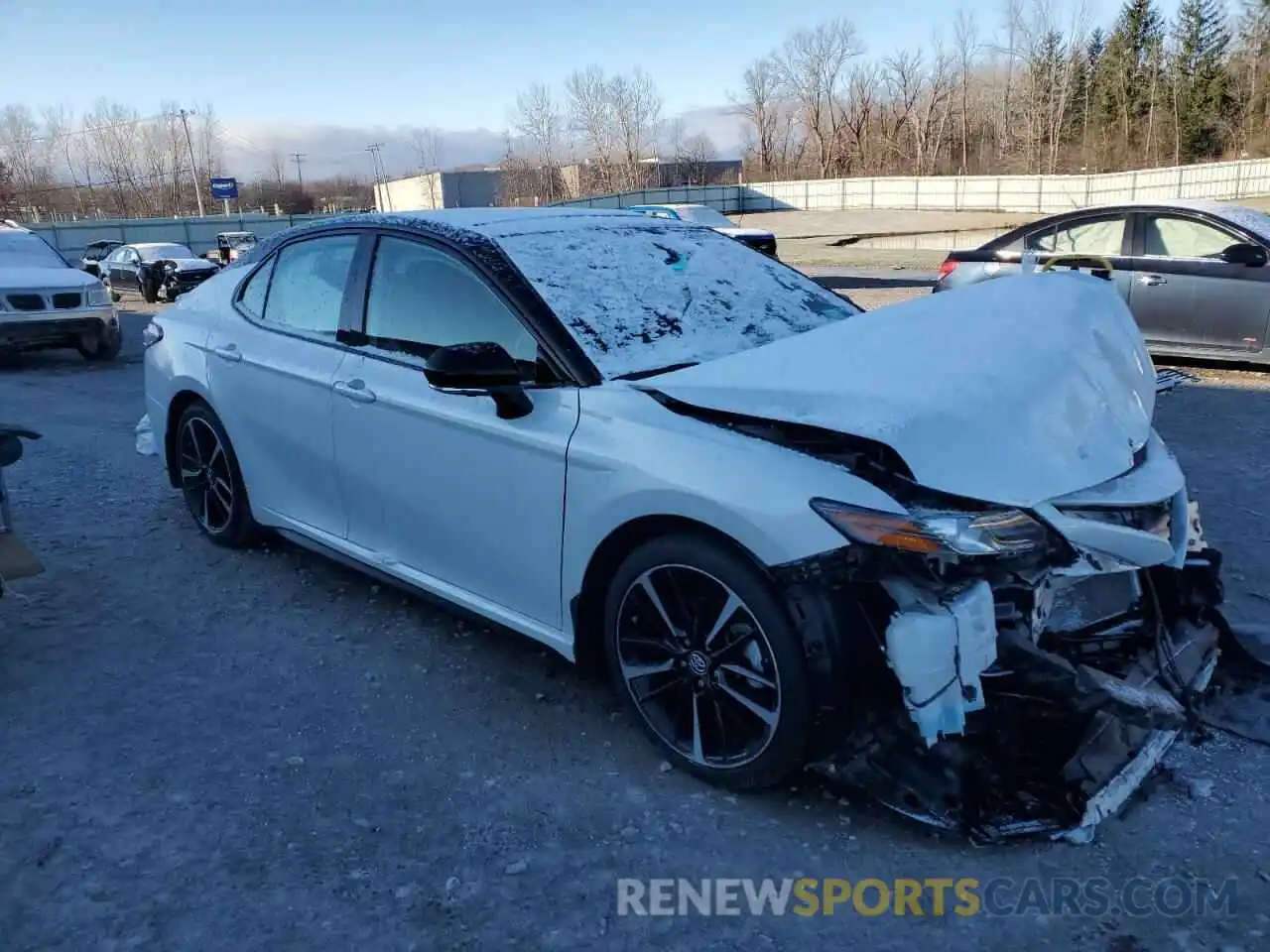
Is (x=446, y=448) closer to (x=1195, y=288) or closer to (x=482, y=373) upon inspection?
(x=482, y=373)

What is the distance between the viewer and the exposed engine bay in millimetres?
2492

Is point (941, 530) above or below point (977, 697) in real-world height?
above

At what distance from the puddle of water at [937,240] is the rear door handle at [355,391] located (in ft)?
97.5

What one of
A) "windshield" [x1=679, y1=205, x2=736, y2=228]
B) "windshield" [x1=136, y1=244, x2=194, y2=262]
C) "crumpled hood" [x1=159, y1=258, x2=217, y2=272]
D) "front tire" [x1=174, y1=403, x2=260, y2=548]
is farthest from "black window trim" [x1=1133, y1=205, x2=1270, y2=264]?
"windshield" [x1=136, y1=244, x2=194, y2=262]

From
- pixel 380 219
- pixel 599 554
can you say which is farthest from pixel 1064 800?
pixel 380 219

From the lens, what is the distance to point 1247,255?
326 inches

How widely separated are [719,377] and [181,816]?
2.04 metres

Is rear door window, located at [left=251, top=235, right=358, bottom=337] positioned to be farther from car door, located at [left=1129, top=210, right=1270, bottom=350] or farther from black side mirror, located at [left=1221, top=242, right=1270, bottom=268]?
black side mirror, located at [left=1221, top=242, right=1270, bottom=268]

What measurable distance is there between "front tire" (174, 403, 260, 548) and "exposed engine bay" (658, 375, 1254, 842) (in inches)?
110

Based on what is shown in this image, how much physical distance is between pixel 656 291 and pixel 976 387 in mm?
1299

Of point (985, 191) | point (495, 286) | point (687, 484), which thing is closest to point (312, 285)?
point (495, 286)

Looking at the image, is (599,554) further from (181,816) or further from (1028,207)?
(1028,207)

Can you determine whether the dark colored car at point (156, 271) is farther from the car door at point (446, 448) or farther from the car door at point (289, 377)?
the car door at point (446, 448)

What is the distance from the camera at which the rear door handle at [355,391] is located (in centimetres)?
374
